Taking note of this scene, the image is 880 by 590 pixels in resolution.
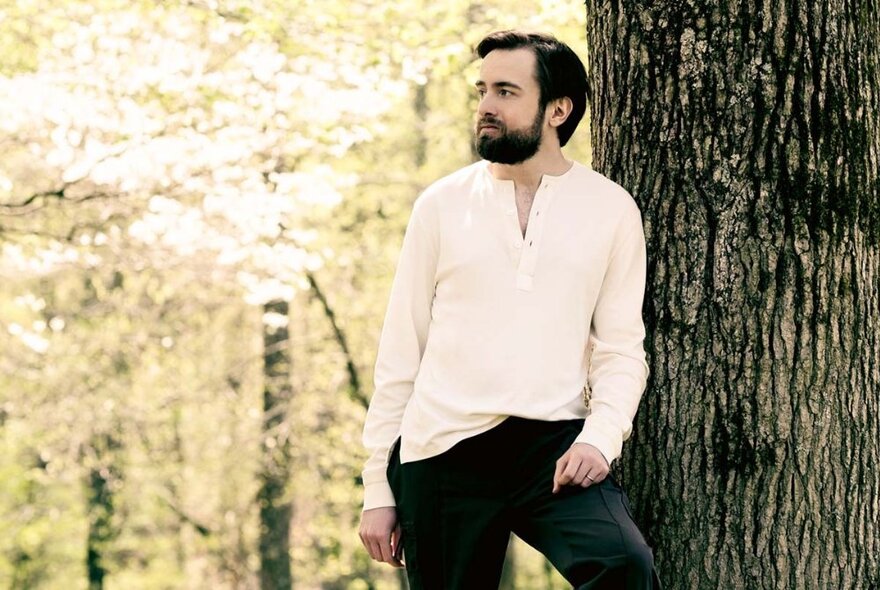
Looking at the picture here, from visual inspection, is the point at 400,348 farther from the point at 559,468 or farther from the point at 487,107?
the point at 487,107

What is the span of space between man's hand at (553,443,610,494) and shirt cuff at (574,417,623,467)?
0.05 feet

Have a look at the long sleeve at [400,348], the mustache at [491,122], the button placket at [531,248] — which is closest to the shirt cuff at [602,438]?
the button placket at [531,248]

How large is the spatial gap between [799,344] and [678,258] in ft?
1.35

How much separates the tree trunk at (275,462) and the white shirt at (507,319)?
9.26 metres

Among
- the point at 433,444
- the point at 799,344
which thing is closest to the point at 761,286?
the point at 799,344

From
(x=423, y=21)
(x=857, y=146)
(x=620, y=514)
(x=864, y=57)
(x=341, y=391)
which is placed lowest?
(x=341, y=391)

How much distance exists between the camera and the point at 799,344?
3000mm

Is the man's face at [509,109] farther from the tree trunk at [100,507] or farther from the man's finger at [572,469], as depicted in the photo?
the tree trunk at [100,507]

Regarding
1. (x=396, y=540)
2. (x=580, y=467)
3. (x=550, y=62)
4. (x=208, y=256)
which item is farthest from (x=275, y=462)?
(x=580, y=467)

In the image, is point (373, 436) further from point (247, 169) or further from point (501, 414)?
point (247, 169)

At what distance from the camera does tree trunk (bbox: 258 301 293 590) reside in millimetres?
12516

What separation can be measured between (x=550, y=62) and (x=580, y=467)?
1.12 m

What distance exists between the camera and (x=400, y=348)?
297 cm

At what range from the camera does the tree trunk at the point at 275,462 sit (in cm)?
1252
